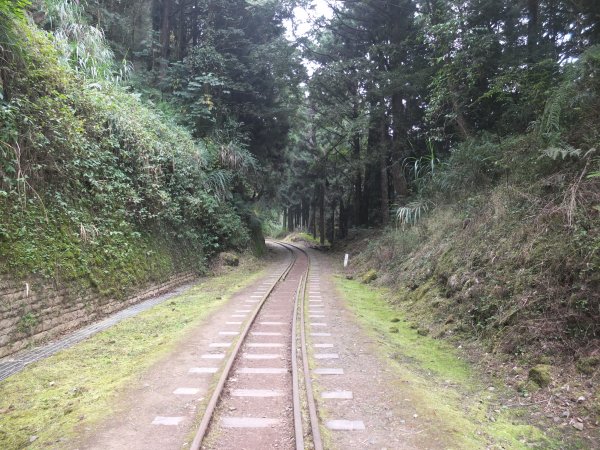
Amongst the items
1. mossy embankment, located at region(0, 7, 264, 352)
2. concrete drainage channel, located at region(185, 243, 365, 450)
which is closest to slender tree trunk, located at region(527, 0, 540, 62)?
concrete drainage channel, located at region(185, 243, 365, 450)

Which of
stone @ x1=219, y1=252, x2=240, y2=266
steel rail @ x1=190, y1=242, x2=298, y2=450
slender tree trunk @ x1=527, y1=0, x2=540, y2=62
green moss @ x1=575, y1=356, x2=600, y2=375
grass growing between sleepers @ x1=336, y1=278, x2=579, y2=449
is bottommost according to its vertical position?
grass growing between sleepers @ x1=336, y1=278, x2=579, y2=449

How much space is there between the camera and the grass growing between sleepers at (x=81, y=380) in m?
4.41

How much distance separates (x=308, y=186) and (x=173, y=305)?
26.6 meters

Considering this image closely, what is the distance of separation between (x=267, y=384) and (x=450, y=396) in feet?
7.90

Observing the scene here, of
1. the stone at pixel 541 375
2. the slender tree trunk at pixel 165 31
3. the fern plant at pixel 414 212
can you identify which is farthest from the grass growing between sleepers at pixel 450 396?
the slender tree trunk at pixel 165 31

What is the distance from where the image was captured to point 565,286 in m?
5.81

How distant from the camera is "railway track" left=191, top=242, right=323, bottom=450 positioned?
4.07 m

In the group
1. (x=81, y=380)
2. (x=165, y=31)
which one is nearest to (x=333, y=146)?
(x=165, y=31)

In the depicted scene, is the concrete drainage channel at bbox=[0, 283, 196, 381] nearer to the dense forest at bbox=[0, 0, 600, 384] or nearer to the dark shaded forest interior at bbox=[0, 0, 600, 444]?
the dark shaded forest interior at bbox=[0, 0, 600, 444]

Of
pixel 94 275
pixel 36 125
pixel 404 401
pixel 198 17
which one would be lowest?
pixel 404 401

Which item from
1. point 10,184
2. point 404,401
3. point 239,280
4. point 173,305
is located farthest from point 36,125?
point 239,280

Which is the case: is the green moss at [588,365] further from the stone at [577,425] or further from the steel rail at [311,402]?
the steel rail at [311,402]

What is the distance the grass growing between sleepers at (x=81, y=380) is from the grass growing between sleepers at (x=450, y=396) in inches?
148

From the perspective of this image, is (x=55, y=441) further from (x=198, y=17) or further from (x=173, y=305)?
(x=198, y=17)
